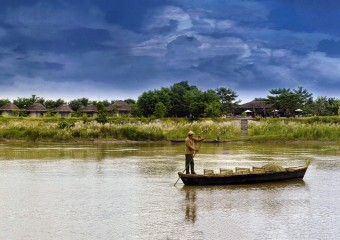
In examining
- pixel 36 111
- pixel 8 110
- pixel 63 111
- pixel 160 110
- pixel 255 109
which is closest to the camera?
pixel 160 110

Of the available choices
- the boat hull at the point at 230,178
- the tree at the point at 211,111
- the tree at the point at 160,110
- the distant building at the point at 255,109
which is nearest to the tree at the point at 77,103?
the distant building at the point at 255,109

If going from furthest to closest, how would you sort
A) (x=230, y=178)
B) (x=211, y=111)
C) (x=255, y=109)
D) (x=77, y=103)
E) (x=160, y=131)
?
(x=77, y=103) < (x=255, y=109) < (x=211, y=111) < (x=160, y=131) < (x=230, y=178)

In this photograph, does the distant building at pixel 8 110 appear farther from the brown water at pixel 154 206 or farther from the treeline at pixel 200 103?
the brown water at pixel 154 206

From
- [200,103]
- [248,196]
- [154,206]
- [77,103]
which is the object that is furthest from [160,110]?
[154,206]

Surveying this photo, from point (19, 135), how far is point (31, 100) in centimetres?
5240

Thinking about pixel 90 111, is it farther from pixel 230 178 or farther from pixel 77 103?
pixel 230 178

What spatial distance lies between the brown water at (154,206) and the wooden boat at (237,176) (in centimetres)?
30

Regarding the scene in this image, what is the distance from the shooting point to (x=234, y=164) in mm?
25141

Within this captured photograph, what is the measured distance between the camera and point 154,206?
47.5ft

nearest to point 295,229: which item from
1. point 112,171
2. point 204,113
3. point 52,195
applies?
point 52,195

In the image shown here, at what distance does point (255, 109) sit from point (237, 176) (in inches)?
2555

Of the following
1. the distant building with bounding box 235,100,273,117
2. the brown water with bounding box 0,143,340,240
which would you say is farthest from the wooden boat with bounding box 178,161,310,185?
the distant building with bounding box 235,100,273,117

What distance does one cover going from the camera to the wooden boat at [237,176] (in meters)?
17.6

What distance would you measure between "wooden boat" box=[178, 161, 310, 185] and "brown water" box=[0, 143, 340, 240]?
1.00 feet
